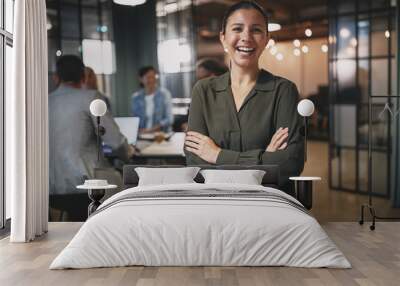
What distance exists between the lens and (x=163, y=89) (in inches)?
286

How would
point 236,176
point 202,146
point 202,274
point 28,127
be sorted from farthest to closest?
point 202,146
point 236,176
point 28,127
point 202,274

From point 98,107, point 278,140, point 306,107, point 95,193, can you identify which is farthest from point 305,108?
point 95,193

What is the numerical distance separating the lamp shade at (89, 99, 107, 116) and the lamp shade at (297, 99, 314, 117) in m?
2.26

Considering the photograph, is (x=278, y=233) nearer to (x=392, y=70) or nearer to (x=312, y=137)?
(x=312, y=137)

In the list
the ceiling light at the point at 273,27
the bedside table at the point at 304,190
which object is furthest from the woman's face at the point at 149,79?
the bedside table at the point at 304,190

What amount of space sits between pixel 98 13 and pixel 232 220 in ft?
12.0

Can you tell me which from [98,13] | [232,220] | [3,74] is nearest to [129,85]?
[98,13]

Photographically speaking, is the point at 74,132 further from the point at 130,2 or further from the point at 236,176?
the point at 236,176

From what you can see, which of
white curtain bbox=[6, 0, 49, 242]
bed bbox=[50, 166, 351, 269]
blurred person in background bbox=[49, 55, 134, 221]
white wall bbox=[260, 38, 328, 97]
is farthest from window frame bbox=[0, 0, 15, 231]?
white wall bbox=[260, 38, 328, 97]

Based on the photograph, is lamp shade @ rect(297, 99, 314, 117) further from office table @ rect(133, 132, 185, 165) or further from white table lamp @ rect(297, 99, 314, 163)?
office table @ rect(133, 132, 185, 165)

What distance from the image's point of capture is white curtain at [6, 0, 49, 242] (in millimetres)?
5867

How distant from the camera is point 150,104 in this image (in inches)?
286

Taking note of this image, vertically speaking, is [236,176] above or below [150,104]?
below

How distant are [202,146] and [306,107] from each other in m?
1.30
